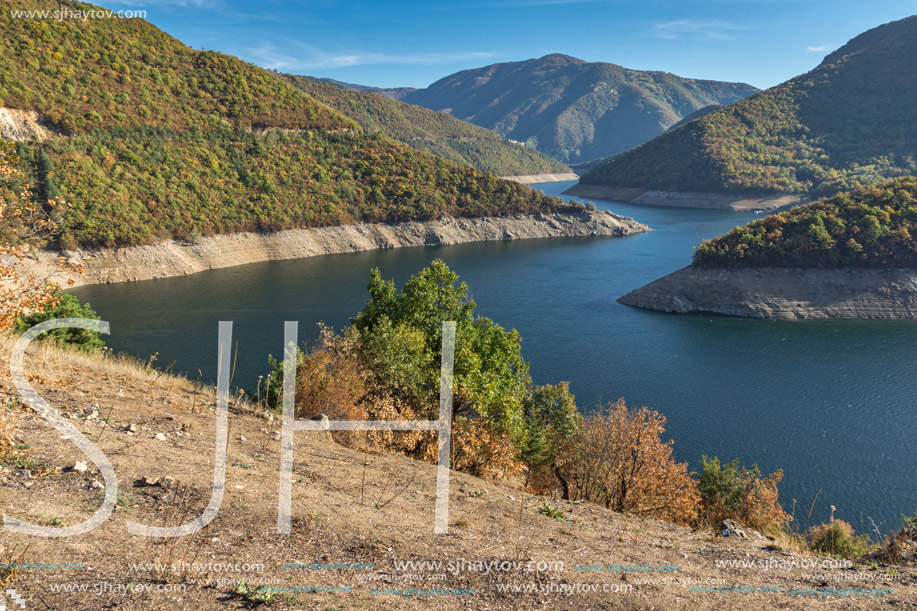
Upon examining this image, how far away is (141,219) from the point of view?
7531 centimetres

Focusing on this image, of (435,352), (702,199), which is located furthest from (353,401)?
(702,199)

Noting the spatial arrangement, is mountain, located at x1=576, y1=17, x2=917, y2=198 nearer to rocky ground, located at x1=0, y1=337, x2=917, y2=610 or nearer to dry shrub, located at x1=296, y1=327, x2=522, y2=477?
dry shrub, located at x1=296, y1=327, x2=522, y2=477

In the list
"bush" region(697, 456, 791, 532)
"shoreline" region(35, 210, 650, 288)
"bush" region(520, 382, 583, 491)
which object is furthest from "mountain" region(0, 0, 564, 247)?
"bush" region(697, 456, 791, 532)

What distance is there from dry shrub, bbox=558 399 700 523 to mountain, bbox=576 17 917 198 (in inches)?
6028

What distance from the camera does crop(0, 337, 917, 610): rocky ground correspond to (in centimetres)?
663

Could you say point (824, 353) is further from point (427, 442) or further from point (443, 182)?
point (443, 182)

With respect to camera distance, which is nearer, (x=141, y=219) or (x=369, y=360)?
(x=369, y=360)

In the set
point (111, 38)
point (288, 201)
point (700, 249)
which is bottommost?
point (700, 249)

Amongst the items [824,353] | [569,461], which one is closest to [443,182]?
[824,353]

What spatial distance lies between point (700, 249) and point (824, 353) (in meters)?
21.9

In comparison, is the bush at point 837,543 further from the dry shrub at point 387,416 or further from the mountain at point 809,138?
the mountain at point 809,138

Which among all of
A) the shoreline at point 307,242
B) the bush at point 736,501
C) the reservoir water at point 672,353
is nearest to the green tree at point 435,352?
the bush at point 736,501

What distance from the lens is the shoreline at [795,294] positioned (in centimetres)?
6188

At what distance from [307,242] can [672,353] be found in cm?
6614
